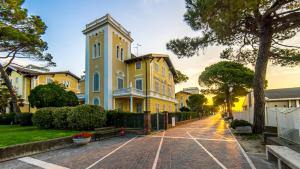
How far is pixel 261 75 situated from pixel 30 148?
13.3m

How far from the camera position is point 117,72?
24.9 m

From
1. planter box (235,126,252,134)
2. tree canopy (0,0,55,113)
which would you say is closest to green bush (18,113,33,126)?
tree canopy (0,0,55,113)

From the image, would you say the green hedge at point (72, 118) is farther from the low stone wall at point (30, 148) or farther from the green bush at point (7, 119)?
the green bush at point (7, 119)

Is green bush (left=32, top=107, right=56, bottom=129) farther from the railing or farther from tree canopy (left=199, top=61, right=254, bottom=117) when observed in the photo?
tree canopy (left=199, top=61, right=254, bottom=117)

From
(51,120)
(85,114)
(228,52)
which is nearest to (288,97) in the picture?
(228,52)

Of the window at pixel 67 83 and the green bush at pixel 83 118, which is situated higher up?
the window at pixel 67 83

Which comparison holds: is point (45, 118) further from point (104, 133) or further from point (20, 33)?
point (20, 33)

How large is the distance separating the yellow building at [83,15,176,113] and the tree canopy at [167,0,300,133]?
11.2 meters

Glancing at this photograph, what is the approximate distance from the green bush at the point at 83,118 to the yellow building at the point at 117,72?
26.2 feet

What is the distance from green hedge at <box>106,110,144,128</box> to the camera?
1566cm

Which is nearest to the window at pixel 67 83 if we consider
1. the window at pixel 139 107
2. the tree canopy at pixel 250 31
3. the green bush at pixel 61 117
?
the window at pixel 139 107

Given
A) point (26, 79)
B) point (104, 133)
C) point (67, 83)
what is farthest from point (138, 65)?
point (26, 79)

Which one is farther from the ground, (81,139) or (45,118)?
(45,118)

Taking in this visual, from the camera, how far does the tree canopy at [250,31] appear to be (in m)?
9.41
